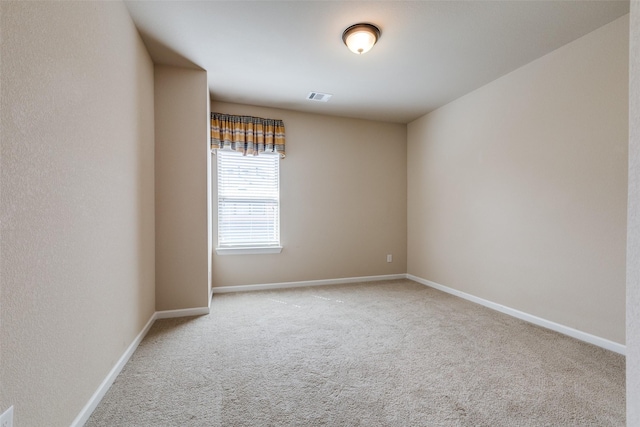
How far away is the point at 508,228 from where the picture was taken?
2965 millimetres

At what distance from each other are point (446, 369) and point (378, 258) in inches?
103

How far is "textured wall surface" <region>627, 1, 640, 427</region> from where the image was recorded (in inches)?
29.9

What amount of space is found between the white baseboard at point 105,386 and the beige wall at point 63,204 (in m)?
0.04

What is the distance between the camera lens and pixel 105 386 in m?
1.63

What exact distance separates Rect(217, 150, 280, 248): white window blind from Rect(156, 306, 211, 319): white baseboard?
3.38ft

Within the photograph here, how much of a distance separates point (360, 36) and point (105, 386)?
116 inches

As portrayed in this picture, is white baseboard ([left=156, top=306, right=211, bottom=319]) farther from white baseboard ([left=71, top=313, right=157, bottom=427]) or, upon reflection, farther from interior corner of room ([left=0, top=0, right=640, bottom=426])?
white baseboard ([left=71, top=313, right=157, bottom=427])

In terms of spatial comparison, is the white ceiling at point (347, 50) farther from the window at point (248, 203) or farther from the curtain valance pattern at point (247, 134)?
the window at point (248, 203)

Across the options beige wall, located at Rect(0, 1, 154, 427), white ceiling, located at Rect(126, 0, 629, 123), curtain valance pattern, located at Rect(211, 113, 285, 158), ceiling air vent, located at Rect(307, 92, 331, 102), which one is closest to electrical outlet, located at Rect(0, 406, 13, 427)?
beige wall, located at Rect(0, 1, 154, 427)

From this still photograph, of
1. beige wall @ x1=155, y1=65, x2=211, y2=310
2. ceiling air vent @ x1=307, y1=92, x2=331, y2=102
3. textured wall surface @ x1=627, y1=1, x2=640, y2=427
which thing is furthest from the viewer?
ceiling air vent @ x1=307, y1=92, x2=331, y2=102

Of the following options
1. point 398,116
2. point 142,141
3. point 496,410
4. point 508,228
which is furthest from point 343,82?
point 496,410

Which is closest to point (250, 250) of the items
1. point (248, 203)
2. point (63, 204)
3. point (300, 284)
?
point (248, 203)

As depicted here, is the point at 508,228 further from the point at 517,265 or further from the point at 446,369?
the point at 446,369

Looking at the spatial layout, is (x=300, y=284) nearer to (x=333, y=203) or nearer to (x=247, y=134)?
(x=333, y=203)
